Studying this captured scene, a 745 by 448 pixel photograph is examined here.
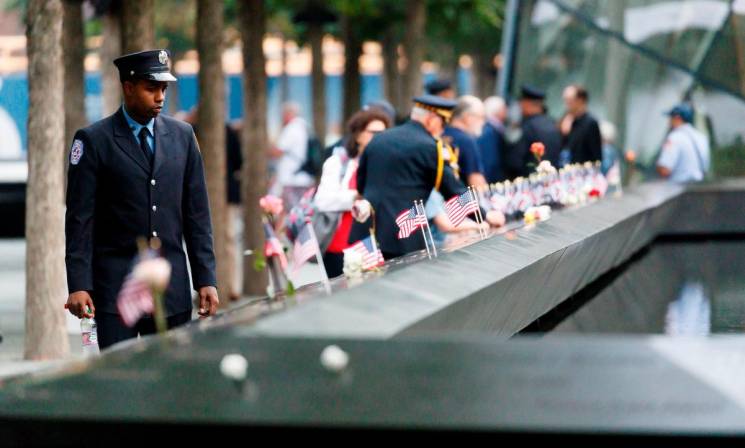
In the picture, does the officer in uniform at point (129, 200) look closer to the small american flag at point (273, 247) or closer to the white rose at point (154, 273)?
the small american flag at point (273, 247)

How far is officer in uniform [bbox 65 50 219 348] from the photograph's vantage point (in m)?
6.99

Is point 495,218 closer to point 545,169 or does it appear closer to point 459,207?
point 459,207

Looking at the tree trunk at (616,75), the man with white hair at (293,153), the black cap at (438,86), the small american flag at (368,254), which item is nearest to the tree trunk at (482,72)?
the tree trunk at (616,75)

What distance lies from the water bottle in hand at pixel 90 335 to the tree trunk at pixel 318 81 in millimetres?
18560

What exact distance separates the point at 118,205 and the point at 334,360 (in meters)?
3.06

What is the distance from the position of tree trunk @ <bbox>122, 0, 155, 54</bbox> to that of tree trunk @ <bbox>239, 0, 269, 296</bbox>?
14.7 feet

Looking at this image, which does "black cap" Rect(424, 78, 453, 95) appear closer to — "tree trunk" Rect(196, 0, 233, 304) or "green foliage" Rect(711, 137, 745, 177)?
"tree trunk" Rect(196, 0, 233, 304)

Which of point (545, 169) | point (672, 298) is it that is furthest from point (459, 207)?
point (545, 169)

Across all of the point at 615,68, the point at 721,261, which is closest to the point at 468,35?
the point at 615,68

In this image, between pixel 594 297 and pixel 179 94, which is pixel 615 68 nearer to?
pixel 179 94

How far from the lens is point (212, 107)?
53.1ft

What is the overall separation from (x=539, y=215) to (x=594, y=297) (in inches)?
23.5

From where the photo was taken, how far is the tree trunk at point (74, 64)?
1606cm

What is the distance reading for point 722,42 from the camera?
1173 inches
